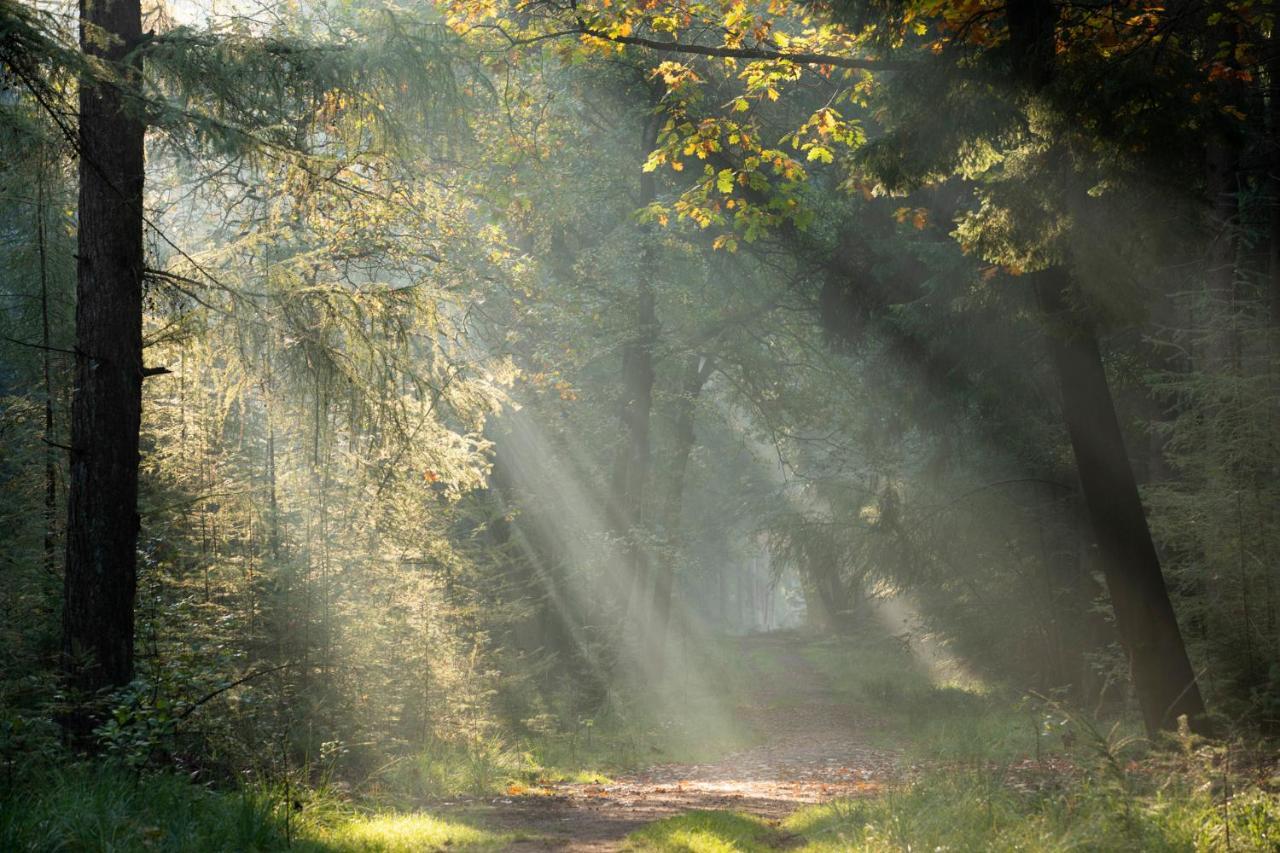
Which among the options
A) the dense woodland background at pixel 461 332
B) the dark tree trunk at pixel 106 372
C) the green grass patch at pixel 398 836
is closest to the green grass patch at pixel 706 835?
the green grass patch at pixel 398 836

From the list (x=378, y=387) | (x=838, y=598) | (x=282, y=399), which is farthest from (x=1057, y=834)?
(x=838, y=598)

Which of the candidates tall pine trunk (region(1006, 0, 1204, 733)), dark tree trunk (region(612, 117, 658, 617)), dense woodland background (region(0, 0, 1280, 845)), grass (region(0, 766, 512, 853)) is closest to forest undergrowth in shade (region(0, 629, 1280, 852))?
grass (region(0, 766, 512, 853))

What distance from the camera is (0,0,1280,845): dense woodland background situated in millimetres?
8656

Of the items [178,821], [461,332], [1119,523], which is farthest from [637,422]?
[178,821]

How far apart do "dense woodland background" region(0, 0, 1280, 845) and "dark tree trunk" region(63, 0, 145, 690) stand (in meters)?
0.03

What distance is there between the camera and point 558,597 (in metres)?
20.1

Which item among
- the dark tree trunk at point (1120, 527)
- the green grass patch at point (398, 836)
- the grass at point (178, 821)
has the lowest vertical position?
the green grass patch at point (398, 836)

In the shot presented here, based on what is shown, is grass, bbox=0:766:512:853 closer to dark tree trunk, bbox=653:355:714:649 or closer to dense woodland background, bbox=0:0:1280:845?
dense woodland background, bbox=0:0:1280:845

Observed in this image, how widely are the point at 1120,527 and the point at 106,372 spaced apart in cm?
890

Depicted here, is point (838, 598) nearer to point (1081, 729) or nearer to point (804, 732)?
point (804, 732)

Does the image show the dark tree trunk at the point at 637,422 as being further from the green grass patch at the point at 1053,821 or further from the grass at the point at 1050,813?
the green grass patch at the point at 1053,821

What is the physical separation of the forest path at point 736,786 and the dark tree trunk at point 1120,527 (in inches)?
114

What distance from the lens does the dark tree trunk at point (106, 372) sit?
8.30 m

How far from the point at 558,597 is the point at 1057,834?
1433 centimetres
